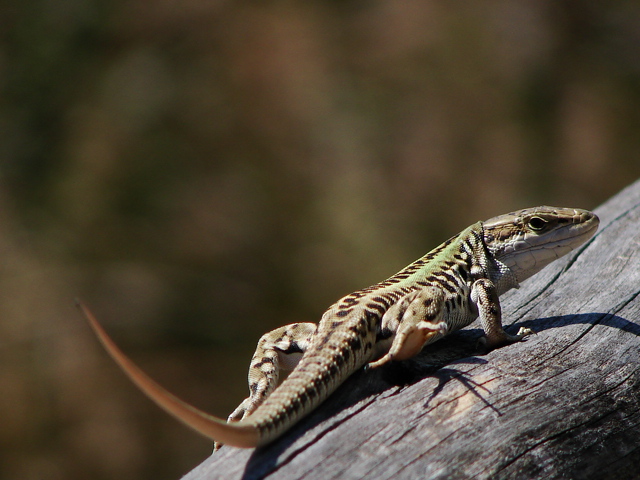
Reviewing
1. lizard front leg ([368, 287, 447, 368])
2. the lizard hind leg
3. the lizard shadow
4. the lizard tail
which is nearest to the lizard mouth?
the lizard shadow

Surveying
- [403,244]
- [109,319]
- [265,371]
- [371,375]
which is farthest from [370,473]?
[403,244]

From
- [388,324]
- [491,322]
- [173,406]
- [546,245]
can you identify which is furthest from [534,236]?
[173,406]

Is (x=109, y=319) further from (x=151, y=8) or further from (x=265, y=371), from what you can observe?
(x=265, y=371)

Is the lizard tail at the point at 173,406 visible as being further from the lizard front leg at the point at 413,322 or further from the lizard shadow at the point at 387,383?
the lizard front leg at the point at 413,322

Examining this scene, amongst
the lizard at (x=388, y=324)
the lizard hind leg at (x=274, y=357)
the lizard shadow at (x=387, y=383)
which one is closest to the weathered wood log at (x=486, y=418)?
the lizard shadow at (x=387, y=383)

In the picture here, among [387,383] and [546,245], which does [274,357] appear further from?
[546,245]

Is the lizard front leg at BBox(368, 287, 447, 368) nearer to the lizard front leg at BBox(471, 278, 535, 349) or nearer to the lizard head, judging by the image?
the lizard front leg at BBox(471, 278, 535, 349)
